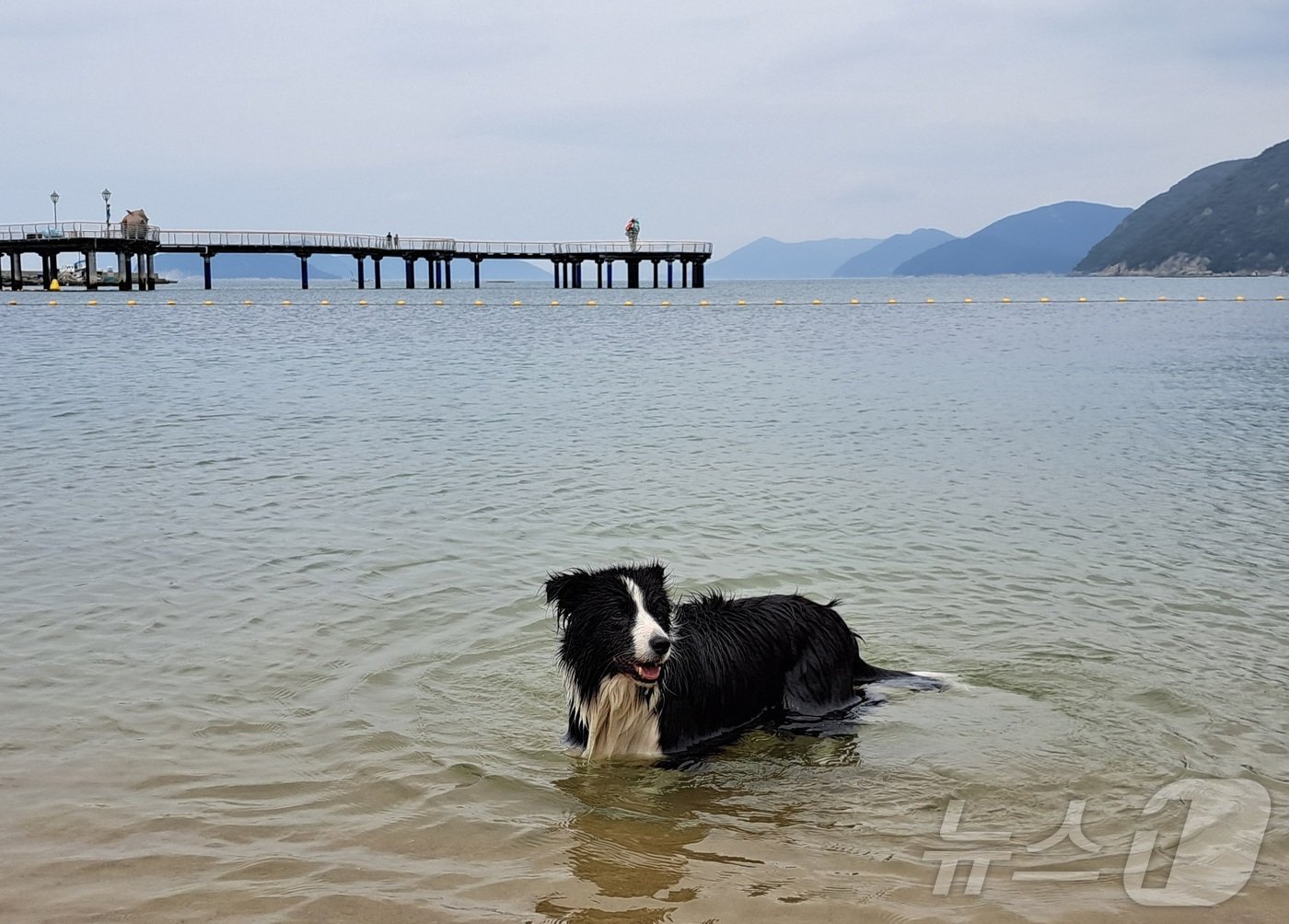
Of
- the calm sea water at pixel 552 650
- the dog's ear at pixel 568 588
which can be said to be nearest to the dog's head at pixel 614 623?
the dog's ear at pixel 568 588

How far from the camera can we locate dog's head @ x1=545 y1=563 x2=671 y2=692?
5637mm

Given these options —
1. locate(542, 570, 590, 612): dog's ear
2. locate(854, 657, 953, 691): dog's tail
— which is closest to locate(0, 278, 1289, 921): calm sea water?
locate(854, 657, 953, 691): dog's tail

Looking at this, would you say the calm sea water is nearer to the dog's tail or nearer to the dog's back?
the dog's tail

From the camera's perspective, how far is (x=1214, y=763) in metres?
6.16

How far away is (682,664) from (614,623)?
2.02 feet

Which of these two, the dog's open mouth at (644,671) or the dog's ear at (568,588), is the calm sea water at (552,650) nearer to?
the dog's open mouth at (644,671)

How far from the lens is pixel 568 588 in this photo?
19.8 feet

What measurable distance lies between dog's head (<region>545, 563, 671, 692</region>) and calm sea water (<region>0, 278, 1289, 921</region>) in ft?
2.05

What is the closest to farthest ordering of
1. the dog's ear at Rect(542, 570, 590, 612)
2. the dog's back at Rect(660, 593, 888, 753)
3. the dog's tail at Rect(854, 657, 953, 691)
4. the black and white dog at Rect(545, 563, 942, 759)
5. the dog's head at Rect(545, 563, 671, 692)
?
the dog's head at Rect(545, 563, 671, 692) → the black and white dog at Rect(545, 563, 942, 759) → the dog's ear at Rect(542, 570, 590, 612) → the dog's back at Rect(660, 593, 888, 753) → the dog's tail at Rect(854, 657, 953, 691)

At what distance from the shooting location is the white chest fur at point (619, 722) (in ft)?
19.6

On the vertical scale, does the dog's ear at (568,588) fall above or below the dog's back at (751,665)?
above

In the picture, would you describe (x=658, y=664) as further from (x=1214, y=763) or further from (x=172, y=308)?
(x=172, y=308)

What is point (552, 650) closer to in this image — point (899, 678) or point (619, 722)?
point (619, 722)

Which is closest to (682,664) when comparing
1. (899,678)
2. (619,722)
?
(619,722)
